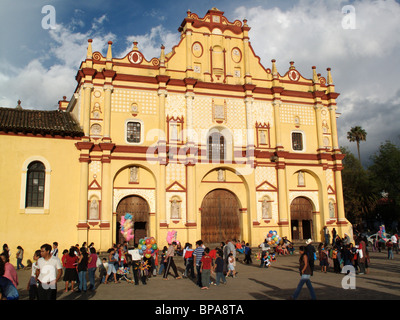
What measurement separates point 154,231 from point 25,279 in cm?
938

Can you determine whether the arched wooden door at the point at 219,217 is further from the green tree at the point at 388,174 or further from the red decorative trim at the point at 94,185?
the green tree at the point at 388,174

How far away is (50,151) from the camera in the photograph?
23.7 meters

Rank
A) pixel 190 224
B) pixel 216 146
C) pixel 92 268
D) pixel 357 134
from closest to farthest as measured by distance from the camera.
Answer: pixel 92 268
pixel 190 224
pixel 216 146
pixel 357 134

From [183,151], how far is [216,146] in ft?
9.14

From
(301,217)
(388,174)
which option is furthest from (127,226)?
(388,174)

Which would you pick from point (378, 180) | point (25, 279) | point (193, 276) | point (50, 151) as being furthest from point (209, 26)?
point (378, 180)

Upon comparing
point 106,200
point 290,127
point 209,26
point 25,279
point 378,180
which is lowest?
point 25,279

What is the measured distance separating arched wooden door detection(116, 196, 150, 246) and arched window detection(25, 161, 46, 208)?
16.5 feet

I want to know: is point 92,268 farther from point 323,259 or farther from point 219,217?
point 219,217

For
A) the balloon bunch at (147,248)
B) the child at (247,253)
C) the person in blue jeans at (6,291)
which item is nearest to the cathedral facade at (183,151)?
the child at (247,253)

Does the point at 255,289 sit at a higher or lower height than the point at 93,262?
lower

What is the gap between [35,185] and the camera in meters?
23.2

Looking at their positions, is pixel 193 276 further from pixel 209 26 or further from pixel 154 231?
pixel 209 26

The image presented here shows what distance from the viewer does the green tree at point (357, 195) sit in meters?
43.3
